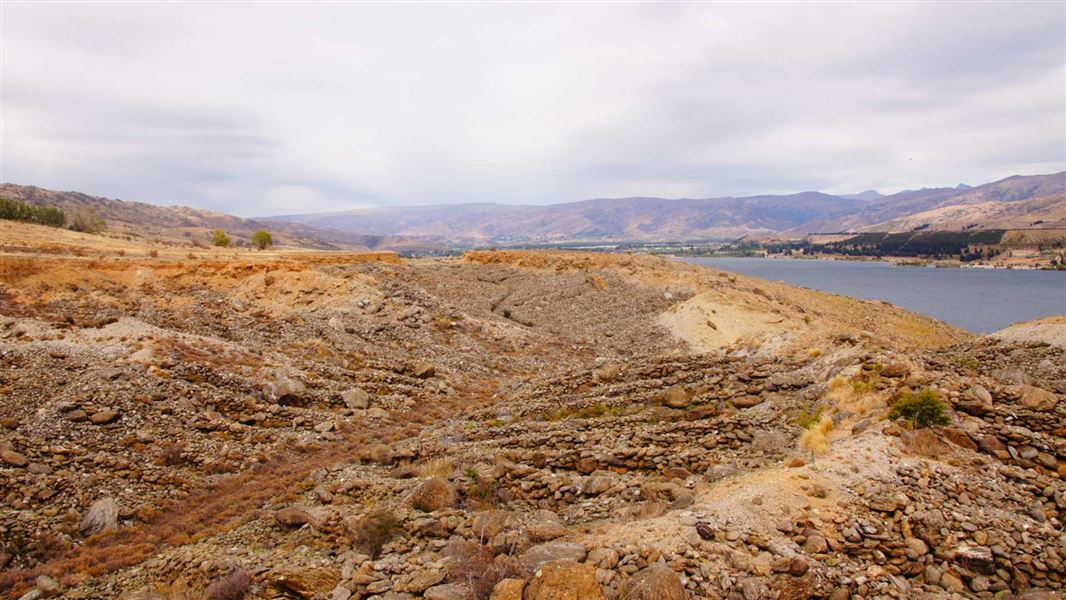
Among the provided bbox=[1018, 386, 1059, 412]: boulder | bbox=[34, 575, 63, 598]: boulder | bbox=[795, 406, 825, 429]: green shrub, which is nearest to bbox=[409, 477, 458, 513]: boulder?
bbox=[34, 575, 63, 598]: boulder

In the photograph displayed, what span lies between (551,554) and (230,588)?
14.6 feet

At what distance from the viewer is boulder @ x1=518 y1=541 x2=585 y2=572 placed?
6836mm

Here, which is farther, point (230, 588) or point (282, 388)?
point (282, 388)

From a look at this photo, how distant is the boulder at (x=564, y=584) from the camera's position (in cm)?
611

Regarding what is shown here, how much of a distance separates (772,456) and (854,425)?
5.36ft

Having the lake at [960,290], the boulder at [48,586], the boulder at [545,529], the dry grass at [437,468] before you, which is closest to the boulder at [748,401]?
the boulder at [545,529]

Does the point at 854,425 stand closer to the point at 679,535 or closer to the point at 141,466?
the point at 679,535

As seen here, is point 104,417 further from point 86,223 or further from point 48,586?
point 86,223

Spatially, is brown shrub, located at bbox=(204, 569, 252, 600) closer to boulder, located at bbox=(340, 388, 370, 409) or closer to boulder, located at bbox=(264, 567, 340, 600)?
boulder, located at bbox=(264, 567, 340, 600)

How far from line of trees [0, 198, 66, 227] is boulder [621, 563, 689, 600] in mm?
54695

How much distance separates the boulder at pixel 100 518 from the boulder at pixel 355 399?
6904 mm

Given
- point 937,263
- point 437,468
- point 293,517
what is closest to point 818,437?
point 437,468

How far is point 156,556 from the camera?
967 cm

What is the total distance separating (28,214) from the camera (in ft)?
145
